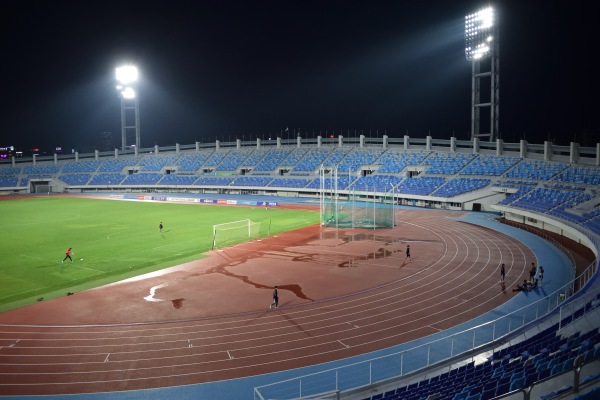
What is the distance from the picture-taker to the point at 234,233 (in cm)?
3697

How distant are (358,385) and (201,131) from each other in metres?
98.0

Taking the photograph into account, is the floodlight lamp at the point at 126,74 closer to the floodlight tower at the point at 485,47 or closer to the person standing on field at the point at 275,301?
the floodlight tower at the point at 485,47

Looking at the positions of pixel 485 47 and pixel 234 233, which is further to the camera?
pixel 485 47

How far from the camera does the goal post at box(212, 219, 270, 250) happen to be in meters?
33.2

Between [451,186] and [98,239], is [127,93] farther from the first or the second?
[451,186]

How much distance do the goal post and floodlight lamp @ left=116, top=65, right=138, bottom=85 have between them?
5692cm

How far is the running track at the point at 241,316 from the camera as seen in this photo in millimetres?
13578

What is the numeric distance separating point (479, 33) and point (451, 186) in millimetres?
18453

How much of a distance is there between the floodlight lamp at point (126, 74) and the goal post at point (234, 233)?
56916 millimetres

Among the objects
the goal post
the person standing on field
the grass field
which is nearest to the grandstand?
the person standing on field

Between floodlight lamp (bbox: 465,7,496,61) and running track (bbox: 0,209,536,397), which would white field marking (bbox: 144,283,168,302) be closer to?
running track (bbox: 0,209,536,397)

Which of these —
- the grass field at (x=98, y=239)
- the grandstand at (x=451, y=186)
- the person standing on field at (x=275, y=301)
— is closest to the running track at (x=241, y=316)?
the person standing on field at (x=275, y=301)

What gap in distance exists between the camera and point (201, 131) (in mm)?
104688

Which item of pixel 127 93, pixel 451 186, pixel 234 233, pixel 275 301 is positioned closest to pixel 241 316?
pixel 275 301
